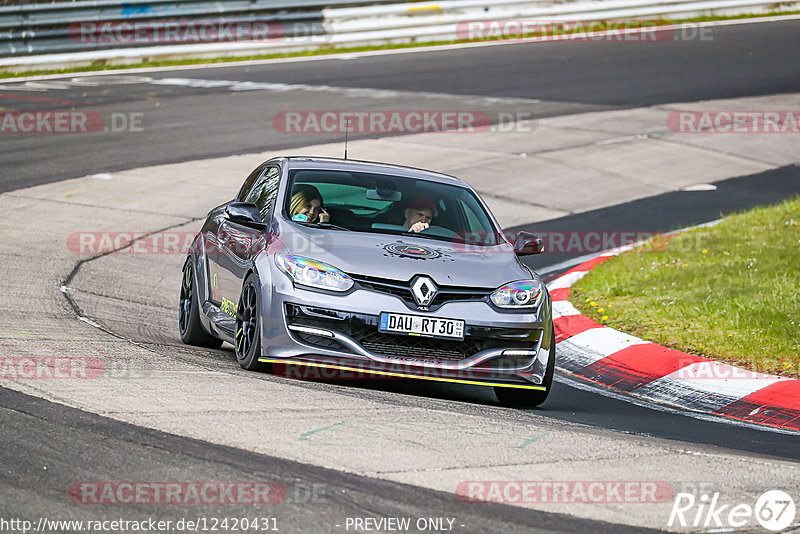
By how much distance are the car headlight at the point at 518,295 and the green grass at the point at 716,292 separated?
6.41 feet

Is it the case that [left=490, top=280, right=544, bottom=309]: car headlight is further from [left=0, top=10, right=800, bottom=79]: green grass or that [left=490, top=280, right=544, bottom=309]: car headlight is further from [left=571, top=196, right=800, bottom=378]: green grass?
[left=0, top=10, right=800, bottom=79]: green grass

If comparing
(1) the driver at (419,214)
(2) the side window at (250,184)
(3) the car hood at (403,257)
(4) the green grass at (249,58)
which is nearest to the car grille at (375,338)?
(3) the car hood at (403,257)

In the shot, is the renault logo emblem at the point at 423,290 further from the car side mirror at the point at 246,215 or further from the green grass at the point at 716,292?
the green grass at the point at 716,292

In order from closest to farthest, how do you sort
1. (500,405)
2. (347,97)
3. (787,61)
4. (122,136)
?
(500,405) < (122,136) < (347,97) < (787,61)

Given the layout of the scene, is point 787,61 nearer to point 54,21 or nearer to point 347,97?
point 347,97

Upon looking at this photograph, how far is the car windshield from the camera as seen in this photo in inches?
315

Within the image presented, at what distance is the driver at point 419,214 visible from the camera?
8.07 meters

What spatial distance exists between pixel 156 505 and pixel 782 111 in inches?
772

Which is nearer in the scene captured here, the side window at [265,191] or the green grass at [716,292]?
the side window at [265,191]

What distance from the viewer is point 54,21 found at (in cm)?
2473

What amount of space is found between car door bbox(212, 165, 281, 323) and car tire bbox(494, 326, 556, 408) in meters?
1.86

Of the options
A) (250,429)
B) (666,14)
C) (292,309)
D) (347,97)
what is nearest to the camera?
(250,429)

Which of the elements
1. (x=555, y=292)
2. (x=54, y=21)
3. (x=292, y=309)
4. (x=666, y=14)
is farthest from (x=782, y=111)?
(x=292, y=309)

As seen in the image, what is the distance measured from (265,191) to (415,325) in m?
2.23
